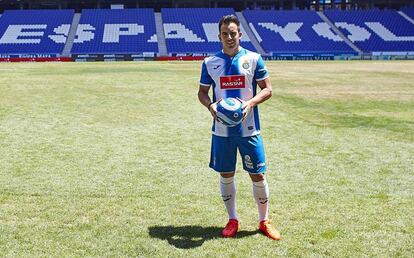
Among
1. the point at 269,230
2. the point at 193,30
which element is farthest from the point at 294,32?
the point at 269,230

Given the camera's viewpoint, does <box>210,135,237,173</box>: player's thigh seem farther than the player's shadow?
Yes

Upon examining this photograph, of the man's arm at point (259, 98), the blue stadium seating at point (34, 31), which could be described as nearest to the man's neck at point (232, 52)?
the man's arm at point (259, 98)

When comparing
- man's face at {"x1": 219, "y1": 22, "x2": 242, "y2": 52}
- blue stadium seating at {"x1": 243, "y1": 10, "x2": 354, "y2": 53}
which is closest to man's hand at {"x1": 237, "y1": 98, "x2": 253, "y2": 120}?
man's face at {"x1": 219, "y1": 22, "x2": 242, "y2": 52}

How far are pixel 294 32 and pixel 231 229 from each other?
57.5 m

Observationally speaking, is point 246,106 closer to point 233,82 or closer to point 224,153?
point 233,82

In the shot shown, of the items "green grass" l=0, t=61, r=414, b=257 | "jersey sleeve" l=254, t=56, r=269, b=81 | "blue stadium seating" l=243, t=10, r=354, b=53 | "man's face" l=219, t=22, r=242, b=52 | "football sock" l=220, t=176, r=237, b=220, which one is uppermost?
"man's face" l=219, t=22, r=242, b=52

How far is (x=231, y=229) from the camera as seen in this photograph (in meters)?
5.51

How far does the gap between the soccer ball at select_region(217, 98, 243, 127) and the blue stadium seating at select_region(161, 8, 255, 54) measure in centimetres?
5074

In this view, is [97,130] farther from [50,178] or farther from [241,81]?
[241,81]

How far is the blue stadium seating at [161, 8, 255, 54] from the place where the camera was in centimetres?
5622

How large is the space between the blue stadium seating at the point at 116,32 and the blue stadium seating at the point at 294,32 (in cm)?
1362

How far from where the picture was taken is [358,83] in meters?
24.1

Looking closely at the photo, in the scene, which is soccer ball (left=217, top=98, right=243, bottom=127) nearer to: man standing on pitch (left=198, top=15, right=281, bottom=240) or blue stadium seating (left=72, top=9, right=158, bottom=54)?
man standing on pitch (left=198, top=15, right=281, bottom=240)

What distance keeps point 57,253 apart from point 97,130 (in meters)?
7.39
